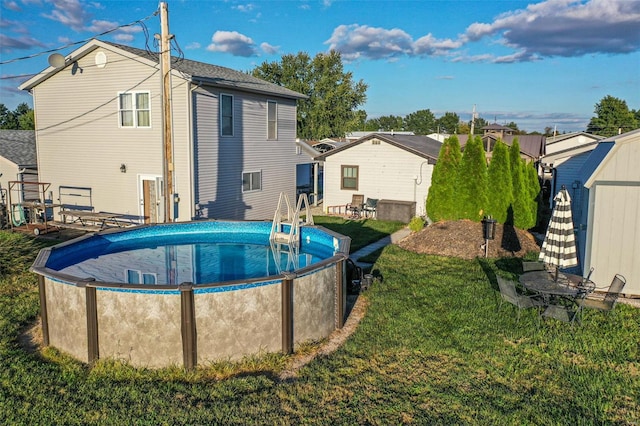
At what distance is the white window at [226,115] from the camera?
18.1m

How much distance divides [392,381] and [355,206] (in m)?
16.2

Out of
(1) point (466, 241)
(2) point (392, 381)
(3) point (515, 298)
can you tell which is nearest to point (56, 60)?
(1) point (466, 241)

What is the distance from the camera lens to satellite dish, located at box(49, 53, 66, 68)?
1814 centimetres

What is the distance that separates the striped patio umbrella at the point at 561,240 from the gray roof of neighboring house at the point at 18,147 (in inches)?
877

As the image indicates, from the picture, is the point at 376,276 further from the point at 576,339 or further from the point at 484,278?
the point at 576,339

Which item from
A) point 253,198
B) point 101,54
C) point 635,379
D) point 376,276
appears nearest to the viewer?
point 635,379

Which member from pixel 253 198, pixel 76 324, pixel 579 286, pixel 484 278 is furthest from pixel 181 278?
pixel 253 198

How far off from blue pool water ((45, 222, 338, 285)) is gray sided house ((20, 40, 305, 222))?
8.97 ft

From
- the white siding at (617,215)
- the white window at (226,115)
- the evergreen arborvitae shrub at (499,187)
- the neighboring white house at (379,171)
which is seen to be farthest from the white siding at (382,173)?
the white siding at (617,215)

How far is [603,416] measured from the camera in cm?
566

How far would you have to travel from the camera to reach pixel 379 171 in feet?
73.8

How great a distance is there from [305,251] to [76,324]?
6.90 meters

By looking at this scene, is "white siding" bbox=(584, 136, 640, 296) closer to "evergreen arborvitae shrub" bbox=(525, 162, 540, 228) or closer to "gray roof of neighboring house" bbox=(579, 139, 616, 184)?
"gray roof of neighboring house" bbox=(579, 139, 616, 184)

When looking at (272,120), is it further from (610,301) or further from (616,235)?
(610,301)
